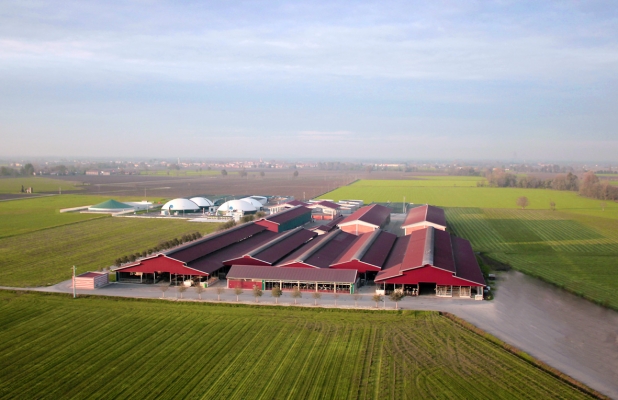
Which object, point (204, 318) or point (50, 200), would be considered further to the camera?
point (50, 200)

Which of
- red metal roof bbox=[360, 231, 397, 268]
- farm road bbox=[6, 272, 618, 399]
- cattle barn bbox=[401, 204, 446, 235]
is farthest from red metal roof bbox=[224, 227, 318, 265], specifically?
cattle barn bbox=[401, 204, 446, 235]

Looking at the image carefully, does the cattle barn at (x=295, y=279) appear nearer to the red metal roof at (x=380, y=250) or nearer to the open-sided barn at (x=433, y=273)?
the open-sided barn at (x=433, y=273)

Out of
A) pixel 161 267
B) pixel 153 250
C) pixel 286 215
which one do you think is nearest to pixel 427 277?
pixel 161 267

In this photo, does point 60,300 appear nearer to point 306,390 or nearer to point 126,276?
point 126,276

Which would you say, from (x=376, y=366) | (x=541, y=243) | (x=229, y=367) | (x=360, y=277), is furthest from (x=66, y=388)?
(x=541, y=243)

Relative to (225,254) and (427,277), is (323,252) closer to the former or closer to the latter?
(225,254)

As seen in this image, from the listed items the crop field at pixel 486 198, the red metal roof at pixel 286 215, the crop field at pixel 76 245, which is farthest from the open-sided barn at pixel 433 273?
the crop field at pixel 486 198
